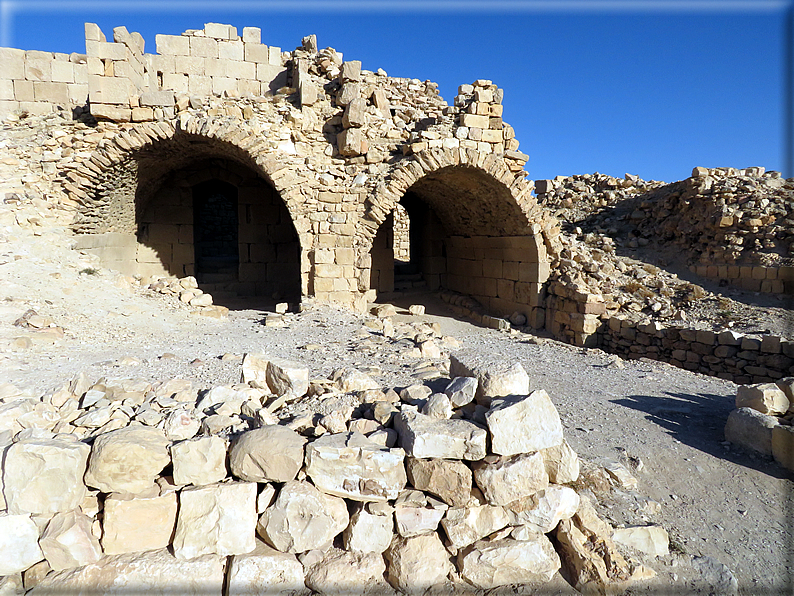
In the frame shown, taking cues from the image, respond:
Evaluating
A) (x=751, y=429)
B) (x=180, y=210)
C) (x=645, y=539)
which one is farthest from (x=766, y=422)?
(x=180, y=210)

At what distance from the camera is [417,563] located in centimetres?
254

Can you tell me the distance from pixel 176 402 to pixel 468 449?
6.47ft

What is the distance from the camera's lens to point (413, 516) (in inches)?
102

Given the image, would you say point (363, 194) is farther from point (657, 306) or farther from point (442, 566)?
point (442, 566)

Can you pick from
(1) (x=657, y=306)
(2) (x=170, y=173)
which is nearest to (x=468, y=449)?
(1) (x=657, y=306)

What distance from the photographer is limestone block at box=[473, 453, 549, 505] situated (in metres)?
2.62

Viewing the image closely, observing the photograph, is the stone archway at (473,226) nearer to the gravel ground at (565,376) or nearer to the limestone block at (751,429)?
the gravel ground at (565,376)

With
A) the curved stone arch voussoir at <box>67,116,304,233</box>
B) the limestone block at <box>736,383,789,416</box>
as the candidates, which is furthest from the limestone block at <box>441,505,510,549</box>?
the curved stone arch voussoir at <box>67,116,304,233</box>

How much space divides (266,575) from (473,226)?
926cm

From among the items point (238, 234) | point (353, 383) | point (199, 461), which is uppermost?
point (238, 234)

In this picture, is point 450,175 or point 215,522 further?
point 450,175

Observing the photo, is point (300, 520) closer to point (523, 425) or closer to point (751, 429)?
point (523, 425)

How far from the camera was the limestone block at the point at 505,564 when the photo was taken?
2553mm

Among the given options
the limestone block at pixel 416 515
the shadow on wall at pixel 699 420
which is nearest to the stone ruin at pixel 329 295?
the limestone block at pixel 416 515
